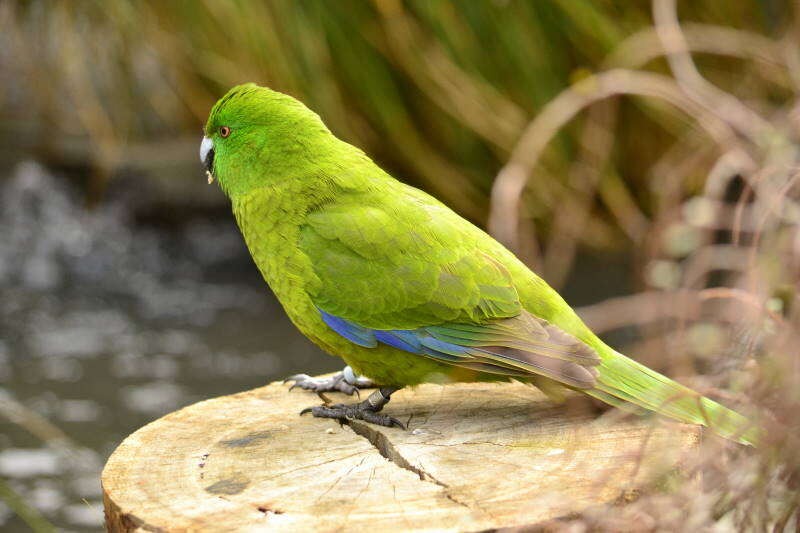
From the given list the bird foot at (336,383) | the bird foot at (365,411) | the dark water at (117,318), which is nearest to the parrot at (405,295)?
the bird foot at (365,411)

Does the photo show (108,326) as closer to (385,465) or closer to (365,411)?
(365,411)

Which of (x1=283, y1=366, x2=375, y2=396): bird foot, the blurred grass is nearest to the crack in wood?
(x1=283, y1=366, x2=375, y2=396): bird foot

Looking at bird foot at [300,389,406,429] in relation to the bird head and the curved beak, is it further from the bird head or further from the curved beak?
the curved beak

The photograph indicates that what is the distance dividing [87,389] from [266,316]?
3.77 feet

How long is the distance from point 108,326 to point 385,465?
3766 mm

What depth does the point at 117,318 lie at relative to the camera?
19.0 feet

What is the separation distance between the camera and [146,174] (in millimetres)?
6195

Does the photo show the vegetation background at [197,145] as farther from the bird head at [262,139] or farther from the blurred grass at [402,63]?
the bird head at [262,139]

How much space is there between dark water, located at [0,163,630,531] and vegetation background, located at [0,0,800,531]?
0.01m

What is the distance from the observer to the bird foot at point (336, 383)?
9.42ft

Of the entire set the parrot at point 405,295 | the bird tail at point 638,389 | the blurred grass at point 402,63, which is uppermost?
the blurred grass at point 402,63

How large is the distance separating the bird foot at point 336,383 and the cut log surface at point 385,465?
8cm

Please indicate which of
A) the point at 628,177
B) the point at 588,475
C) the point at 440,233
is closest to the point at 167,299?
the point at 628,177

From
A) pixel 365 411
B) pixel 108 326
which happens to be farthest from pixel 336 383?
pixel 108 326
